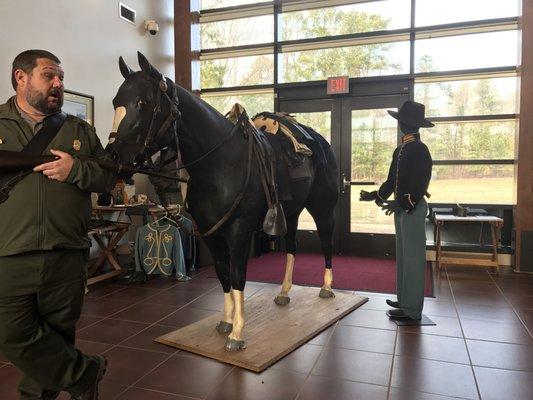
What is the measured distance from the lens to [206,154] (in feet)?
8.00

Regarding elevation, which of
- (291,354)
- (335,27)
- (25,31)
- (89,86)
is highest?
(335,27)

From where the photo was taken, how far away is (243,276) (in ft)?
8.64

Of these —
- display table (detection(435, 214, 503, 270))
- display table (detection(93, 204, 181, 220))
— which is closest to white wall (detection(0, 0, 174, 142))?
display table (detection(93, 204, 181, 220))

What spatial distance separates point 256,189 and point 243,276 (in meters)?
0.55

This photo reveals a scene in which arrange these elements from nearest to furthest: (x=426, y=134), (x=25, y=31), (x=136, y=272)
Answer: (x=25, y=31), (x=136, y=272), (x=426, y=134)

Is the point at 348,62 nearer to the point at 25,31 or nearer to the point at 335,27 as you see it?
the point at 335,27

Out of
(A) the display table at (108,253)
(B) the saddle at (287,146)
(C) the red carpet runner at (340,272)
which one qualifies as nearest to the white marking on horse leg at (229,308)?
(B) the saddle at (287,146)

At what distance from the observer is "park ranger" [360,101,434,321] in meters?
3.05

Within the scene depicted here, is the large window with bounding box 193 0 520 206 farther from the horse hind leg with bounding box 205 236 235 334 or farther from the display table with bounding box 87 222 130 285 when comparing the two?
the horse hind leg with bounding box 205 236 235 334

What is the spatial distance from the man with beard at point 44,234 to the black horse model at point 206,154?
14.0 inches

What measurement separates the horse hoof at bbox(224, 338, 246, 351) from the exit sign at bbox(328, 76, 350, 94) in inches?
156

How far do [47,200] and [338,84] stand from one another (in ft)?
15.4

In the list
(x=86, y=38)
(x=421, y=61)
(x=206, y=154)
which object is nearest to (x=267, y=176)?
(x=206, y=154)

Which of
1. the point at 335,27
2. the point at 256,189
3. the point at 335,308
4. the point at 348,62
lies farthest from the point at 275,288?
the point at 335,27
